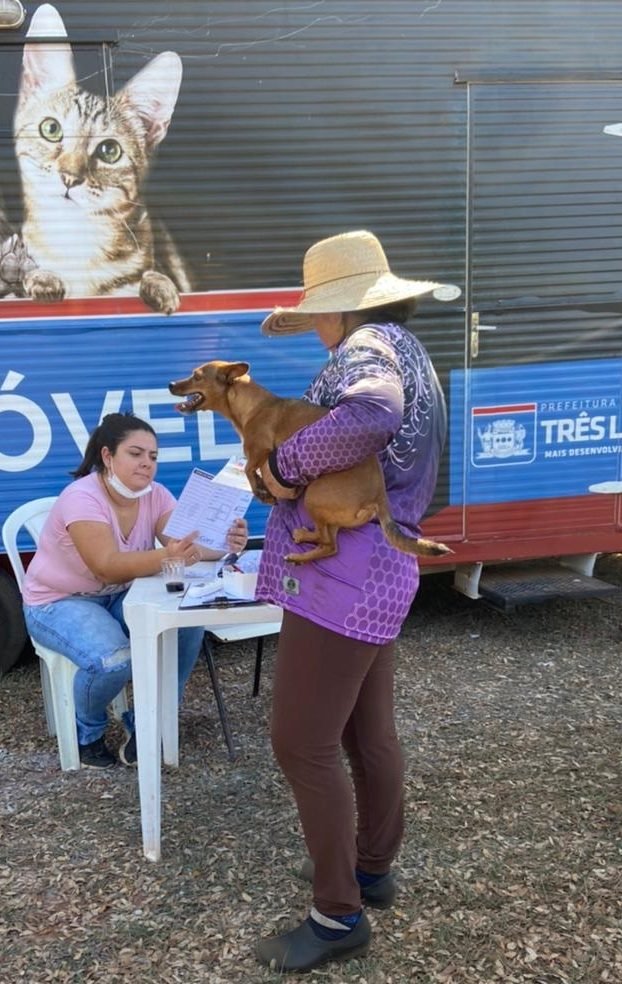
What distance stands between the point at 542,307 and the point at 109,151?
6.95 ft

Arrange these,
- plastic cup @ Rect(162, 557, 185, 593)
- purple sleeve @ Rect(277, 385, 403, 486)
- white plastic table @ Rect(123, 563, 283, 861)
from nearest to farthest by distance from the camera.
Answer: purple sleeve @ Rect(277, 385, 403, 486) → white plastic table @ Rect(123, 563, 283, 861) → plastic cup @ Rect(162, 557, 185, 593)

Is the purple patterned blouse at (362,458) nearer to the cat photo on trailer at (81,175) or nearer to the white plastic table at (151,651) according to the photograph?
the white plastic table at (151,651)

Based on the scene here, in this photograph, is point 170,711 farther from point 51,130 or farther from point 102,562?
point 51,130

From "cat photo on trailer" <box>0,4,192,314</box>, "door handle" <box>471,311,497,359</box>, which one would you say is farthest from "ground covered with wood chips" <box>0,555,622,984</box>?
"cat photo on trailer" <box>0,4,192,314</box>

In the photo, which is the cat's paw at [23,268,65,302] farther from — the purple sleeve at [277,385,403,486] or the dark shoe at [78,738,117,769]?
the purple sleeve at [277,385,403,486]

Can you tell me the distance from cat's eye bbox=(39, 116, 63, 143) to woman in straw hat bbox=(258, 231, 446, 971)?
2.12 metres

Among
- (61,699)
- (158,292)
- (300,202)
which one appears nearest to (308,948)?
(61,699)

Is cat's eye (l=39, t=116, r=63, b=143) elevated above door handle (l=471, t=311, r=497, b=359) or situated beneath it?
elevated above

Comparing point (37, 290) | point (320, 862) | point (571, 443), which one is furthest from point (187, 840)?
point (571, 443)

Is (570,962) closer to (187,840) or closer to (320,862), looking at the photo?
(320,862)

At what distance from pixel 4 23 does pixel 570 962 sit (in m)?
3.92

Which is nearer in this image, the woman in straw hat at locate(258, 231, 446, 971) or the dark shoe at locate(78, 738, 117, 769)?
the woman in straw hat at locate(258, 231, 446, 971)

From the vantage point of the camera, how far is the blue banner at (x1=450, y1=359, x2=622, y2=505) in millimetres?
4078

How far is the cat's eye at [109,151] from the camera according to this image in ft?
12.0
